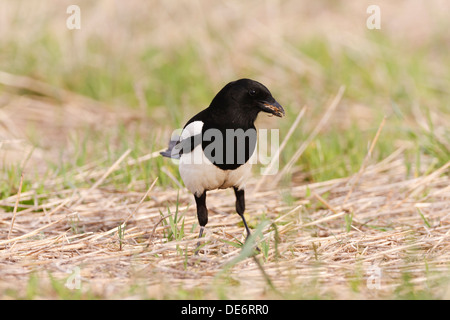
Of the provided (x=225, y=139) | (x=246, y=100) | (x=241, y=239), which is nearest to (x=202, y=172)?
(x=225, y=139)

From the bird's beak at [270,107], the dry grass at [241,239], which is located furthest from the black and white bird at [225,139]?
A: the dry grass at [241,239]

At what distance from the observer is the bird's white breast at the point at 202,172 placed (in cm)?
324

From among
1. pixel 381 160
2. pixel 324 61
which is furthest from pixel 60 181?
pixel 324 61

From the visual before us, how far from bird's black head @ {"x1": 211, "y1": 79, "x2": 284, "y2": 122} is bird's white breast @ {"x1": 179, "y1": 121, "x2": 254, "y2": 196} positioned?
17 centimetres

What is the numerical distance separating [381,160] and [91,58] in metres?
3.41

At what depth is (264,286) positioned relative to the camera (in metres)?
2.70

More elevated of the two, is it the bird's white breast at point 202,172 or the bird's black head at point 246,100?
the bird's black head at point 246,100

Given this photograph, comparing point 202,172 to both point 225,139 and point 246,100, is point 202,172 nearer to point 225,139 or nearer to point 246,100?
point 225,139

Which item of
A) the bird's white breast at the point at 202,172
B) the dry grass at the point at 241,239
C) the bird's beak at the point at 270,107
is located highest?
the bird's beak at the point at 270,107

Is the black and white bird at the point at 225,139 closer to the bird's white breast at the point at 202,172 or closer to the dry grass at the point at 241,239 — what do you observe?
the bird's white breast at the point at 202,172

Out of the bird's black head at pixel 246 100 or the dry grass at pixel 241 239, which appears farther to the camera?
the bird's black head at pixel 246 100

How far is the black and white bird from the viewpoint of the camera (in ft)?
10.6

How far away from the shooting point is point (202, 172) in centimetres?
324
